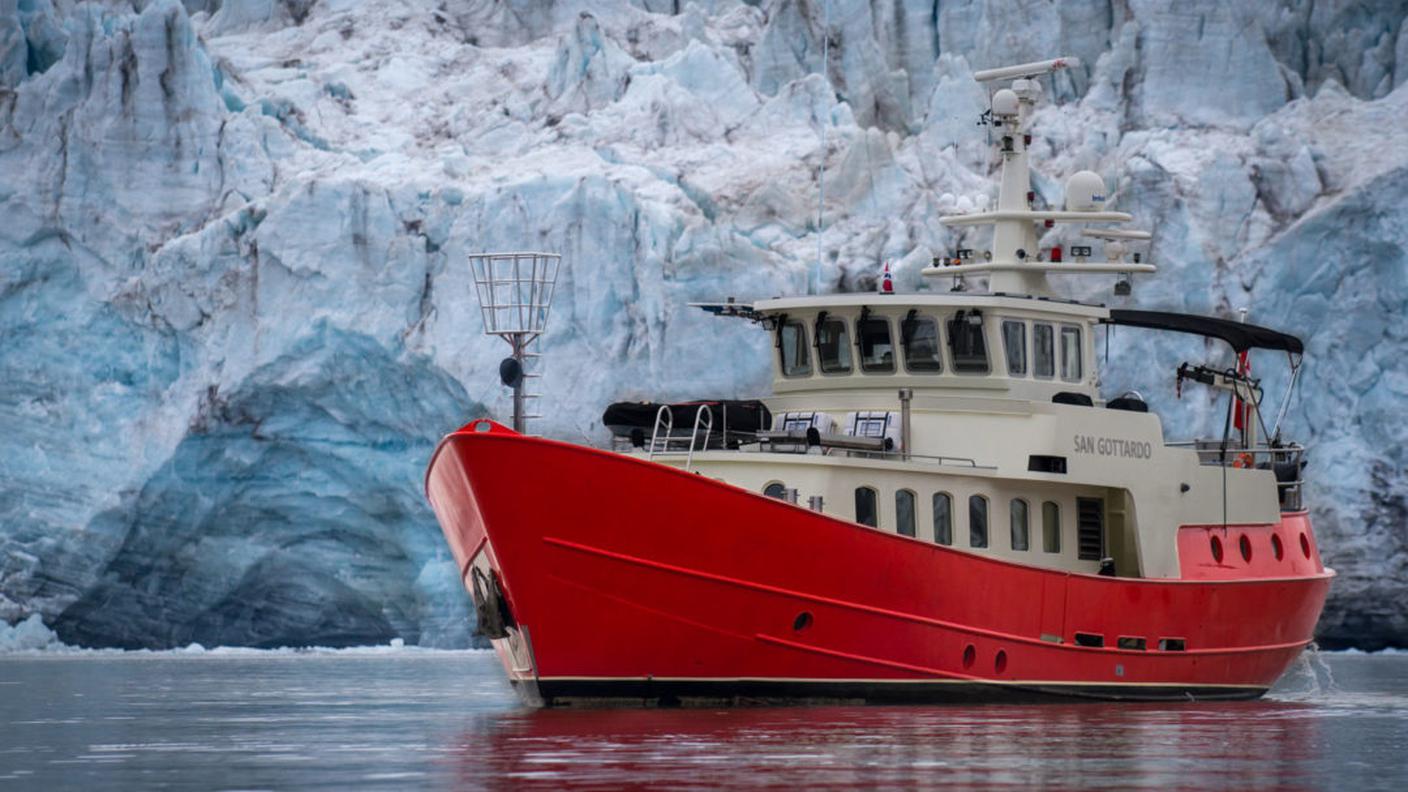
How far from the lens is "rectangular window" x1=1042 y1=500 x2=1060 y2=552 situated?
18.0 m

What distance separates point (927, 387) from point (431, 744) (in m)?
6.52

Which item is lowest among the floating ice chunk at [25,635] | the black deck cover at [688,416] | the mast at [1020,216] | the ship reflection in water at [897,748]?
the floating ice chunk at [25,635]

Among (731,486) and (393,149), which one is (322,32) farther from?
(731,486)

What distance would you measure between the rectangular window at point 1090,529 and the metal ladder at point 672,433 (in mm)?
3391

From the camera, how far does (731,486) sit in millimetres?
15164

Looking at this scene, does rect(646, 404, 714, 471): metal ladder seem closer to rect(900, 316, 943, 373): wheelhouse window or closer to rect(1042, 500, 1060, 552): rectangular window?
rect(900, 316, 943, 373): wheelhouse window

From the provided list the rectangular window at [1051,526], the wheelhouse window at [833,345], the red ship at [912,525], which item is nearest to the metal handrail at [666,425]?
the red ship at [912,525]

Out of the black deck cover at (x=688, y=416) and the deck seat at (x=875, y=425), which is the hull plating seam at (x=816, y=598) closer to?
the deck seat at (x=875, y=425)

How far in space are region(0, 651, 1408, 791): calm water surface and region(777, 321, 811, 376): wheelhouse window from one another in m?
3.80

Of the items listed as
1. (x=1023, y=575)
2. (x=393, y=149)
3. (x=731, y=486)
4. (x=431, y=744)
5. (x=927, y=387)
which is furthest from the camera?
(x=393, y=149)

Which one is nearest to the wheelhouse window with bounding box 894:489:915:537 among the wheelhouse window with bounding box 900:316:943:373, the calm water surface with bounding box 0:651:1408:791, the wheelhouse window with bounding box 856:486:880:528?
the wheelhouse window with bounding box 856:486:880:528

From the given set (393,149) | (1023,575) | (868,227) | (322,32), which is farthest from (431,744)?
(322,32)

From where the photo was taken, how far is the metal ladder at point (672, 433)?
16.3m

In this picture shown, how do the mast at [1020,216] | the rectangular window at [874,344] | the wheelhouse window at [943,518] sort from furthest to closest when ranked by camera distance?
the mast at [1020,216], the rectangular window at [874,344], the wheelhouse window at [943,518]
